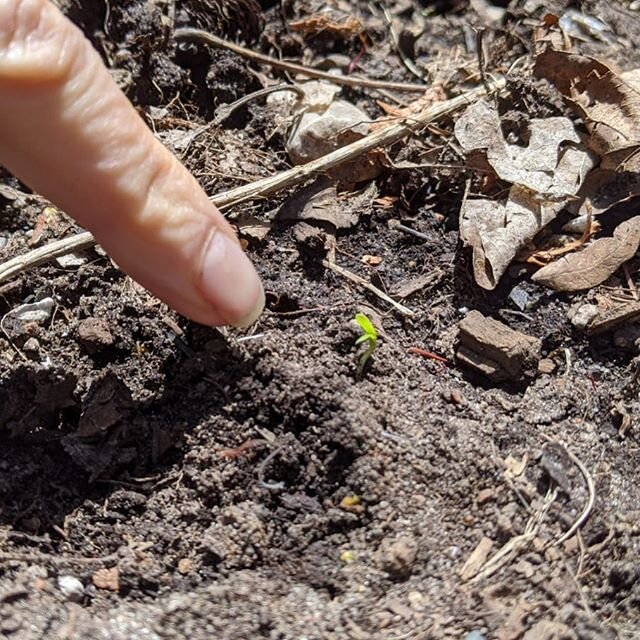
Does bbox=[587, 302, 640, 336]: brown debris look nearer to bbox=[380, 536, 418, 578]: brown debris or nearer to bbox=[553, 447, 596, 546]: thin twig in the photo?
bbox=[553, 447, 596, 546]: thin twig

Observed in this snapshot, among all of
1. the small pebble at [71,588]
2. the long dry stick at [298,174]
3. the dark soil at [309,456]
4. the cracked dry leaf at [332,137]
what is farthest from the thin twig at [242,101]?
the small pebble at [71,588]

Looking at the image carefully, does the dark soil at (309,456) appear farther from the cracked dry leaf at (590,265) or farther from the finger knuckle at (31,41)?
the finger knuckle at (31,41)

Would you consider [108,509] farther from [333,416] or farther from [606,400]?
[606,400]

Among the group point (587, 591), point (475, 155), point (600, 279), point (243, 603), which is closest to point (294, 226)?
point (475, 155)

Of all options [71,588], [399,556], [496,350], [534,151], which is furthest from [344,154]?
[71,588]

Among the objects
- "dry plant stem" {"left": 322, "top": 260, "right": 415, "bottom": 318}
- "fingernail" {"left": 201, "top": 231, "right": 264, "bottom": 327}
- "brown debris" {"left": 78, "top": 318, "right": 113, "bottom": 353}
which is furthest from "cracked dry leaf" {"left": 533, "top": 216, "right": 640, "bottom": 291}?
"brown debris" {"left": 78, "top": 318, "right": 113, "bottom": 353}

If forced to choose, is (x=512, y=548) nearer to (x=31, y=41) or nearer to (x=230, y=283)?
(x=230, y=283)
